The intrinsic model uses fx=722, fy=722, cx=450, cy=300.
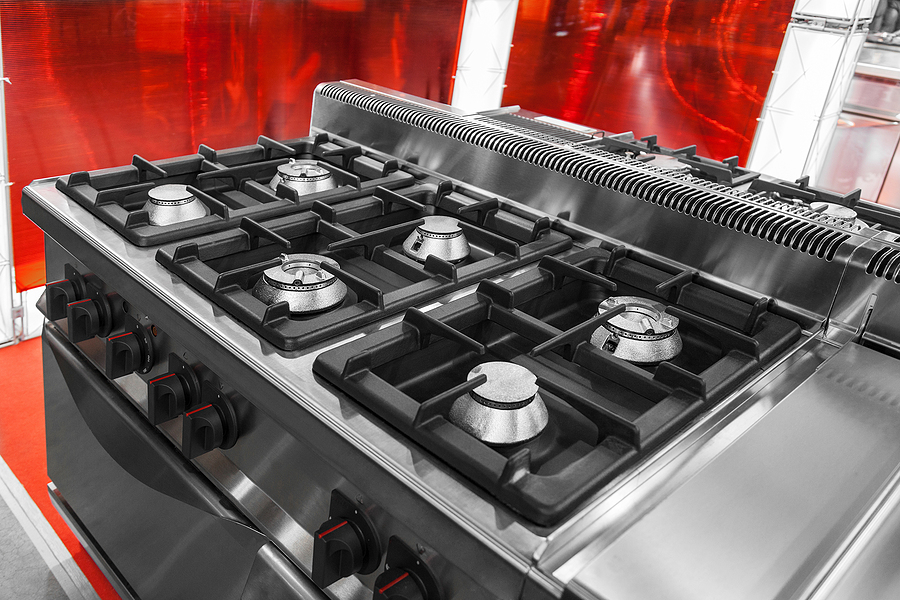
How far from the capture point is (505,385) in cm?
71

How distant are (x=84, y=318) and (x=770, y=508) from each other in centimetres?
96

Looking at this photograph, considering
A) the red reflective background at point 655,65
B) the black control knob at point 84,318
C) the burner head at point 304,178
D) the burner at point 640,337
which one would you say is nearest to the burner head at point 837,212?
the burner at point 640,337

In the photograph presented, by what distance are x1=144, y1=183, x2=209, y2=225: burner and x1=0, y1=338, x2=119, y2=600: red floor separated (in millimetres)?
859

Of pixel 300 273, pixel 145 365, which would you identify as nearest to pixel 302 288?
pixel 300 273

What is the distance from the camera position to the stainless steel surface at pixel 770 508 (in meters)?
0.53

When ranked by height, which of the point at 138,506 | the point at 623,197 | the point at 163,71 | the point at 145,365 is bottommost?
the point at 138,506

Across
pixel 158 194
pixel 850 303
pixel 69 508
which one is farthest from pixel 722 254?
pixel 69 508

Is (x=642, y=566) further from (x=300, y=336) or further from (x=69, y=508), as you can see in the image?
(x=69, y=508)

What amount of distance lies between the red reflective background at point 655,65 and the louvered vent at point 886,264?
104 inches

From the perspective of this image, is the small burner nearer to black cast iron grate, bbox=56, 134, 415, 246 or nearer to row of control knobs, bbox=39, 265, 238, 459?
black cast iron grate, bbox=56, 134, 415, 246

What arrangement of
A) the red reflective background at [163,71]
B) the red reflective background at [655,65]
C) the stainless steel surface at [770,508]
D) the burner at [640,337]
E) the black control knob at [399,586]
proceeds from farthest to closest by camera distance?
the red reflective background at [655,65]
the red reflective background at [163,71]
the burner at [640,337]
the black control knob at [399,586]
the stainless steel surface at [770,508]

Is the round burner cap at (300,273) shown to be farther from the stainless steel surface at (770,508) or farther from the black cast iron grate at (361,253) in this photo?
the stainless steel surface at (770,508)

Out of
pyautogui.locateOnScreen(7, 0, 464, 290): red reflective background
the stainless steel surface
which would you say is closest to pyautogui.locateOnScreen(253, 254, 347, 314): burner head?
the stainless steel surface

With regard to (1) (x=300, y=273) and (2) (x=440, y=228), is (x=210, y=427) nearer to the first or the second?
(1) (x=300, y=273)
